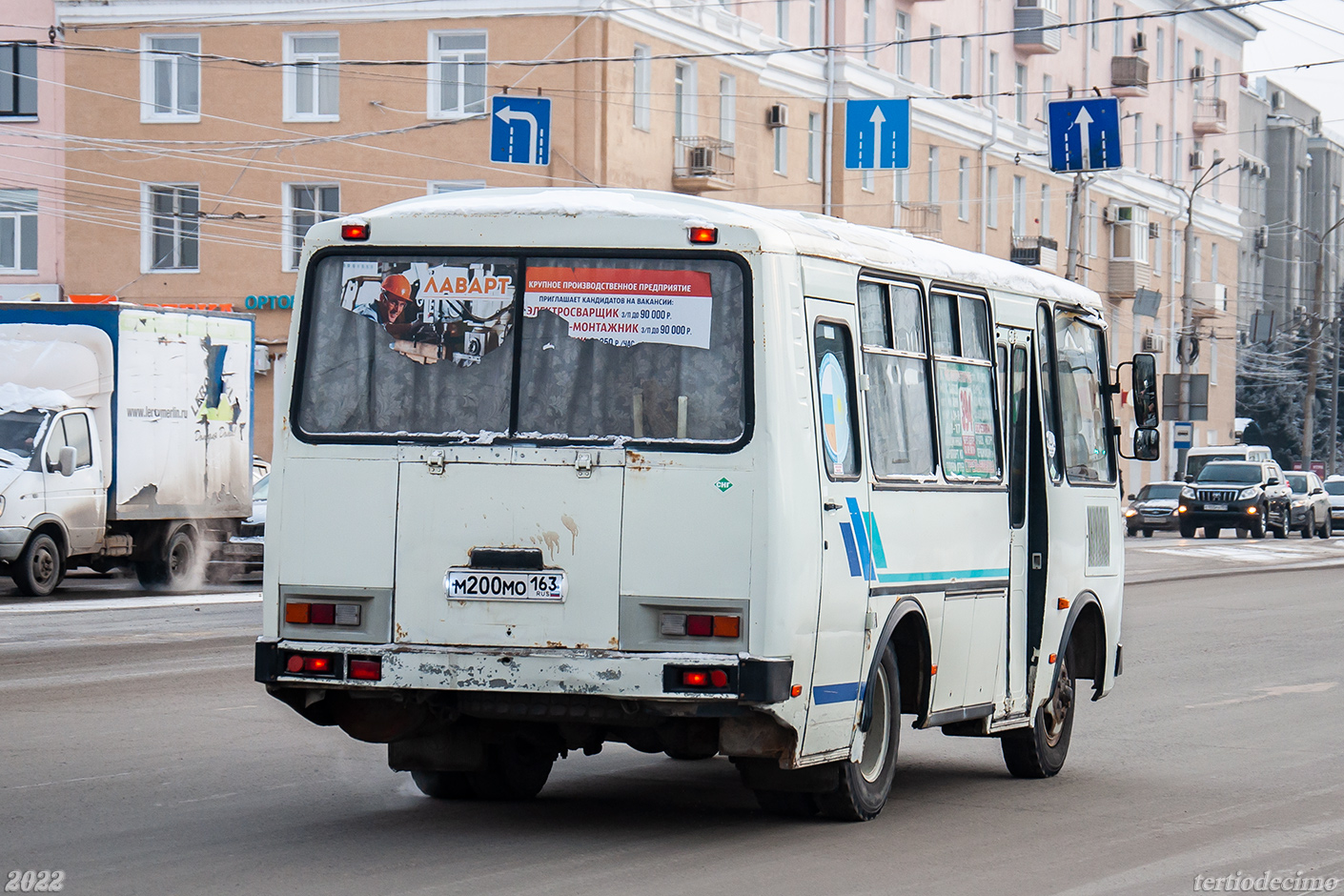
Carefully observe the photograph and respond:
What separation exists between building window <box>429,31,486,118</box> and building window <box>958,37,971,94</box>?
17.5 meters

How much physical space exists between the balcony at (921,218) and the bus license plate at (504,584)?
4385cm

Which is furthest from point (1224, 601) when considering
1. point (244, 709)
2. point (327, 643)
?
point (327, 643)

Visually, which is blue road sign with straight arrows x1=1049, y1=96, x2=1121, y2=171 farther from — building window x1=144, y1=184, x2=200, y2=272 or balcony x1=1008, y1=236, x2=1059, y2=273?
balcony x1=1008, y1=236, x2=1059, y2=273

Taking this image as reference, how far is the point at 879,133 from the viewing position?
100ft

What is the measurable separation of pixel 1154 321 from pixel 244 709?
5994 cm

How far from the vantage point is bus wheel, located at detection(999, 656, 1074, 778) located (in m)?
10.7

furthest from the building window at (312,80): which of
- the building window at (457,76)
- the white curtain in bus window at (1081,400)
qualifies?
the white curtain in bus window at (1081,400)

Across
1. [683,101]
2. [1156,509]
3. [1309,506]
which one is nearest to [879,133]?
[683,101]

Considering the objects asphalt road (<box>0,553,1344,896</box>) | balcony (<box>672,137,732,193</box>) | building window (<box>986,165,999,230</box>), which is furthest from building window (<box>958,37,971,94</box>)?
asphalt road (<box>0,553,1344,896</box>)

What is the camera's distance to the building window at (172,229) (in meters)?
43.3

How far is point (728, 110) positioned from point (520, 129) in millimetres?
17055

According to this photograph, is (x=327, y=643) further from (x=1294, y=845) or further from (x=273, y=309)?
(x=273, y=309)

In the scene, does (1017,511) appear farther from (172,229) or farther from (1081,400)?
(172,229)

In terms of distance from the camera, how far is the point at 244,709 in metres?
12.8
